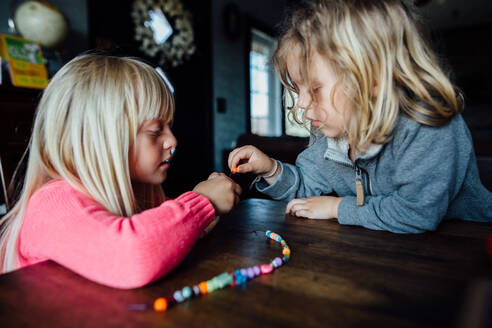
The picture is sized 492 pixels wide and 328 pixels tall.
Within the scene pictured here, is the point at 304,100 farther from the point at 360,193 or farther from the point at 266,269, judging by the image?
the point at 266,269

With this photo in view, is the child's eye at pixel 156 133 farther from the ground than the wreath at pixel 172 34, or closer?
closer

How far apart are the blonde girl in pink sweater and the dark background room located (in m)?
0.21

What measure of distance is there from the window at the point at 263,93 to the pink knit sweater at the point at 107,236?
10.9ft

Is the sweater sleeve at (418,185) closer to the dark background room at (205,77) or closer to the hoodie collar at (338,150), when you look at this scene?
the hoodie collar at (338,150)

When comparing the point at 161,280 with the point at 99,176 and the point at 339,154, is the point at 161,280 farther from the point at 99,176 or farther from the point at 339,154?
the point at 339,154

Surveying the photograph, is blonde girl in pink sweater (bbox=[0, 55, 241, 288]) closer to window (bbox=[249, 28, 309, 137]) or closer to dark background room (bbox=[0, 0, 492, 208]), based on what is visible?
dark background room (bbox=[0, 0, 492, 208])

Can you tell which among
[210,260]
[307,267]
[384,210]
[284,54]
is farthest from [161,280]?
[284,54]

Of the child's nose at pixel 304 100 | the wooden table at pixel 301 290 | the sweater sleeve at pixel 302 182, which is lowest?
the wooden table at pixel 301 290

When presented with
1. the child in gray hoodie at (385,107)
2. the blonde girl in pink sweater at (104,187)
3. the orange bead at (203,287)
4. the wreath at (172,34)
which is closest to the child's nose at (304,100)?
the child in gray hoodie at (385,107)

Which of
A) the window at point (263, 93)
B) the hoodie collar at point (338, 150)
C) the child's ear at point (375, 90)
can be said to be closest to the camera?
the child's ear at point (375, 90)

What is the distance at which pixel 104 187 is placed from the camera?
0.60m

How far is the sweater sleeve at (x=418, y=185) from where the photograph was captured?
2.18ft

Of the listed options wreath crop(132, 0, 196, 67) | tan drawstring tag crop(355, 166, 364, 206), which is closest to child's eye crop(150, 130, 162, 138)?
tan drawstring tag crop(355, 166, 364, 206)

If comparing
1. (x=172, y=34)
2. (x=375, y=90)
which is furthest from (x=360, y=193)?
(x=172, y=34)
